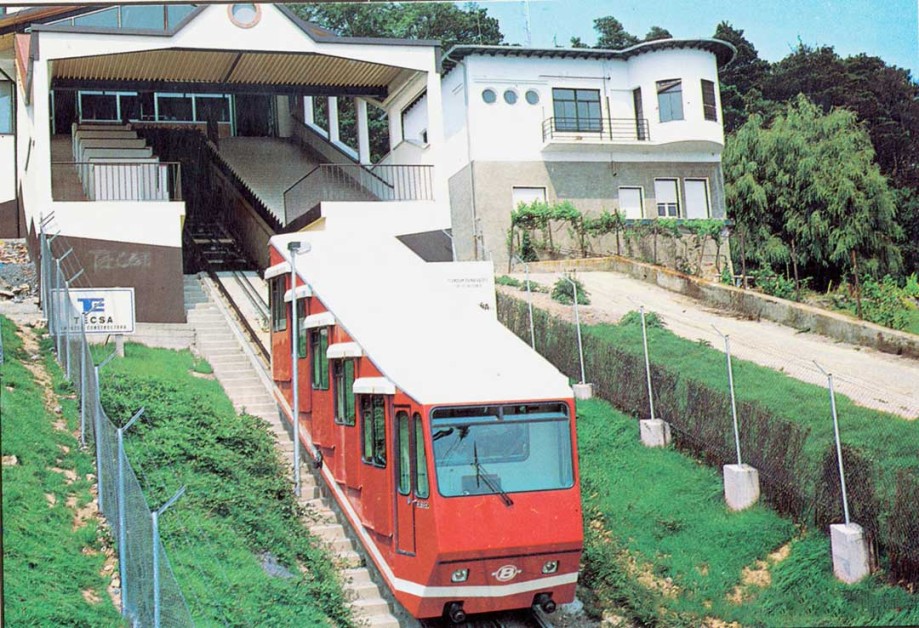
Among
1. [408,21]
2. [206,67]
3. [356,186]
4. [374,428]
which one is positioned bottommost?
[374,428]

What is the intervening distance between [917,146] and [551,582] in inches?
248

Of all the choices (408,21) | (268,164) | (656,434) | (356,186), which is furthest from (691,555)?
(268,164)

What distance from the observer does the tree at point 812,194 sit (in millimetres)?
11812

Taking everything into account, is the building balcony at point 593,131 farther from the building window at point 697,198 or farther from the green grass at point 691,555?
the green grass at point 691,555

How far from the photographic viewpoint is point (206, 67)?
12695mm

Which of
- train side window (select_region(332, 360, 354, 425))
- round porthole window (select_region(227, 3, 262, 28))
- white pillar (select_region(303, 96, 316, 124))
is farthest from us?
white pillar (select_region(303, 96, 316, 124))

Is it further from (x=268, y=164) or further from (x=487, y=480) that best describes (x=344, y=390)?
(x=268, y=164)

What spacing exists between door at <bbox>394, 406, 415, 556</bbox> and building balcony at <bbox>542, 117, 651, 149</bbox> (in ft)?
16.9

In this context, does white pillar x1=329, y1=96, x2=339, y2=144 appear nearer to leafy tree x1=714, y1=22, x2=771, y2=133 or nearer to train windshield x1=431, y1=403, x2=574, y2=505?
leafy tree x1=714, y1=22, x2=771, y2=133

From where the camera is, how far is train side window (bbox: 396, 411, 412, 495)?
26.6 feet

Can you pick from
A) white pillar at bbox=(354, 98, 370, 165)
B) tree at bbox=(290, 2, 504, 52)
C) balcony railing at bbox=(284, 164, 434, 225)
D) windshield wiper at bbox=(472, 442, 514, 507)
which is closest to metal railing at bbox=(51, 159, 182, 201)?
balcony railing at bbox=(284, 164, 434, 225)

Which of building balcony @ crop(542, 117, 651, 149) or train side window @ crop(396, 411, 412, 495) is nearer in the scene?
train side window @ crop(396, 411, 412, 495)

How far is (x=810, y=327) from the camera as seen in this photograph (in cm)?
1155

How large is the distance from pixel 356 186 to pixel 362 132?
1226 millimetres
